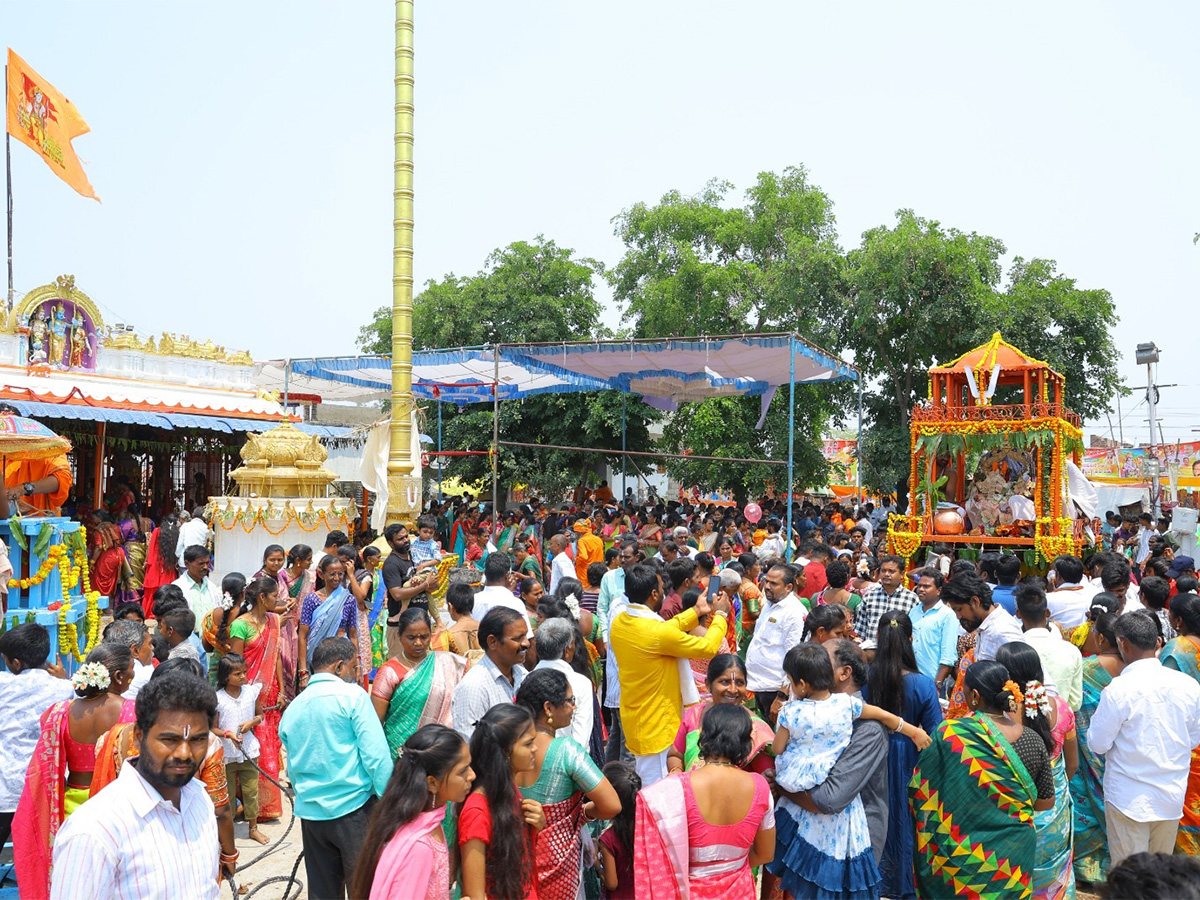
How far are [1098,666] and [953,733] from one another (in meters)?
1.84

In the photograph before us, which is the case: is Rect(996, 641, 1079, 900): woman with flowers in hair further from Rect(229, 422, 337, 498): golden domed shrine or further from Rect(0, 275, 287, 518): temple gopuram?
Rect(0, 275, 287, 518): temple gopuram

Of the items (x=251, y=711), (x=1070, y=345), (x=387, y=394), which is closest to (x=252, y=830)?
(x=251, y=711)

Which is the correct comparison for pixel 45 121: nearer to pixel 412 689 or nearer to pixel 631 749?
pixel 412 689

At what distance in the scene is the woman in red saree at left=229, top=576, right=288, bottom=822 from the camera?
5.82 m

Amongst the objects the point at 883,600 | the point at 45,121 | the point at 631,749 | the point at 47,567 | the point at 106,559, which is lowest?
the point at 631,749

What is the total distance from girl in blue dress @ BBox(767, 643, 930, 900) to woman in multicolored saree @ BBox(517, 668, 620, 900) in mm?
753

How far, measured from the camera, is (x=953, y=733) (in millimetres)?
3734

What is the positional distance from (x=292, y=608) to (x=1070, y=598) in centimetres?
540

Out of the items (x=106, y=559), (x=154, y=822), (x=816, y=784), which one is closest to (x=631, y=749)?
(x=816, y=784)

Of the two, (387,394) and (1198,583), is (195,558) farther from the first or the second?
(387,394)

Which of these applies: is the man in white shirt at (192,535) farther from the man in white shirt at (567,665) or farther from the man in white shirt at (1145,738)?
the man in white shirt at (1145,738)

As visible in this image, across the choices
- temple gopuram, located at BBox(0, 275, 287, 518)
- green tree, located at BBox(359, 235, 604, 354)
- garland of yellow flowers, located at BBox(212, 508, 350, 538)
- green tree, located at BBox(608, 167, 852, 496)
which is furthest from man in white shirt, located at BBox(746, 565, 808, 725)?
green tree, located at BBox(359, 235, 604, 354)

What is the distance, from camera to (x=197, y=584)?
7035 millimetres

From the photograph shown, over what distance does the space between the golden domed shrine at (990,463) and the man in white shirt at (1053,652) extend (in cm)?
971
